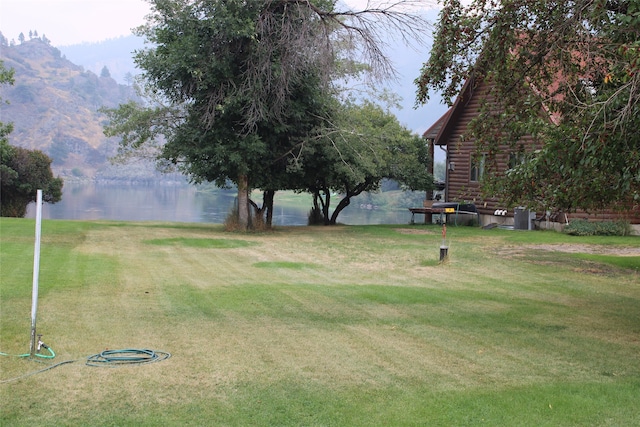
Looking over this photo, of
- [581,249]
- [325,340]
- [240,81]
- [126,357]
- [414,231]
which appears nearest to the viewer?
[126,357]

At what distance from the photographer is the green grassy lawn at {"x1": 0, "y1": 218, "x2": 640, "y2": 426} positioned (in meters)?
5.81

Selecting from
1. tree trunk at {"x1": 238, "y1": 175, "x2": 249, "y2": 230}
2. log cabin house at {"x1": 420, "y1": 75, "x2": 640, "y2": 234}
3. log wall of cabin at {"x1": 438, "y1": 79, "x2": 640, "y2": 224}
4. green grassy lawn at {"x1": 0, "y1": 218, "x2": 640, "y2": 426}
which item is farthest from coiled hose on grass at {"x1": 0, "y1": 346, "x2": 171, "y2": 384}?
log wall of cabin at {"x1": 438, "y1": 79, "x2": 640, "y2": 224}

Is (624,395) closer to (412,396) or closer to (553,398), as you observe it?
(553,398)

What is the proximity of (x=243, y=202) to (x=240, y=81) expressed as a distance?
5.08 metres

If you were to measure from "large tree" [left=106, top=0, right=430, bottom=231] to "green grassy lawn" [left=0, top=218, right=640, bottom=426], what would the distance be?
778 centimetres

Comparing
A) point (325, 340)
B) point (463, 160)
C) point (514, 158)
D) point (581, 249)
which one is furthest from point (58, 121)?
point (325, 340)

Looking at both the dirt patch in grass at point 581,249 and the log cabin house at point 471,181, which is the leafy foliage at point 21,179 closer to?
the log cabin house at point 471,181

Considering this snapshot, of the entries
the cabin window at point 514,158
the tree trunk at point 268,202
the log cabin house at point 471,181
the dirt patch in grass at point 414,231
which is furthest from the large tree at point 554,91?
the tree trunk at point 268,202

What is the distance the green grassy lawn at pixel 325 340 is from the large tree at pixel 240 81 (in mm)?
7776

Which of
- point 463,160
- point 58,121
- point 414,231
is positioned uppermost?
point 58,121

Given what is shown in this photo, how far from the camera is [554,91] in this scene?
10195 mm

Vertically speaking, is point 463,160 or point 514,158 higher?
point 463,160

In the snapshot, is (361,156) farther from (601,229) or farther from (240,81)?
(601,229)

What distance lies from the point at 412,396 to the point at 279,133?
20.6 m
